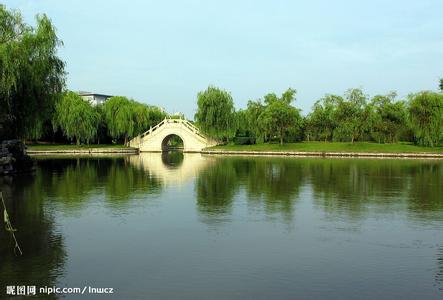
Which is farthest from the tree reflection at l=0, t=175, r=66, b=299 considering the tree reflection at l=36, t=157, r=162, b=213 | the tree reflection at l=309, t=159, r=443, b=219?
the tree reflection at l=309, t=159, r=443, b=219

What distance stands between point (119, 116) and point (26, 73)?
141ft

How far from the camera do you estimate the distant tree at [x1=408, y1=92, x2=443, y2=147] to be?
2422 inches

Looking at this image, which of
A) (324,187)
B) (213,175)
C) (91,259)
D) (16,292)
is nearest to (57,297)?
(16,292)

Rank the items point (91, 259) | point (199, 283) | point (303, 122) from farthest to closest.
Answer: point (303, 122) → point (91, 259) → point (199, 283)

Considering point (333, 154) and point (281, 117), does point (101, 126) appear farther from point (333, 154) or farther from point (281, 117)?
Result: point (333, 154)

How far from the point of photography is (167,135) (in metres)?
80.8

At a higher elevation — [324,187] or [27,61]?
[27,61]

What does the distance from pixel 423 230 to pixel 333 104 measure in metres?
60.6

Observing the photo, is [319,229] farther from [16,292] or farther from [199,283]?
[16,292]

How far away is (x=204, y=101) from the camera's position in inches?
2876

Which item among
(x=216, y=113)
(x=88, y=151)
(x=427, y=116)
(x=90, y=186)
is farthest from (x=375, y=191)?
(x=88, y=151)

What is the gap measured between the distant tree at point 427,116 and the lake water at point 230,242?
38321 millimetres

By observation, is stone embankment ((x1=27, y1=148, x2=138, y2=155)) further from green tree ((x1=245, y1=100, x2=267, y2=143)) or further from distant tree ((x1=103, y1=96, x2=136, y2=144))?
green tree ((x1=245, y1=100, x2=267, y2=143))

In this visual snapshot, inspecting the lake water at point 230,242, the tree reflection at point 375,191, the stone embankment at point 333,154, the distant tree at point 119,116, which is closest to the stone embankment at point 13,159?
the lake water at point 230,242
